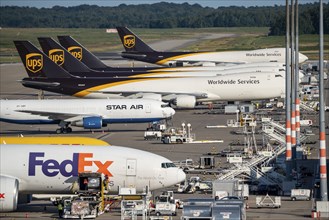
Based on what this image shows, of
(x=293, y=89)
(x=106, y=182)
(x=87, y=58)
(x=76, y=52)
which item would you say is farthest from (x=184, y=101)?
(x=106, y=182)

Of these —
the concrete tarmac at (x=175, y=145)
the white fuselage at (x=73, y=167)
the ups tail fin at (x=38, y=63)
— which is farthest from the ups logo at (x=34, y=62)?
the white fuselage at (x=73, y=167)

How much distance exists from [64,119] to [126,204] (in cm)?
3941

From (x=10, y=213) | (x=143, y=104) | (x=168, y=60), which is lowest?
(x=10, y=213)

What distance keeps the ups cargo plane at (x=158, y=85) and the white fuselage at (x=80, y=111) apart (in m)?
12.8

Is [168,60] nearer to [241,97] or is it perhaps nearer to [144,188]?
[241,97]

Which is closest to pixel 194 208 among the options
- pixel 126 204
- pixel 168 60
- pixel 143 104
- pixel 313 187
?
pixel 126 204

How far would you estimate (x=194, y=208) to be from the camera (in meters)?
42.4

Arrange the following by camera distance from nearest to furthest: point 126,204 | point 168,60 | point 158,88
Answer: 1. point 126,204
2. point 158,88
3. point 168,60

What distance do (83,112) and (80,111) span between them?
1.01 feet

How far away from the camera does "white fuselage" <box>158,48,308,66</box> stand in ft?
487

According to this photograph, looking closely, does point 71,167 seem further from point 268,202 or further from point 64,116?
point 64,116

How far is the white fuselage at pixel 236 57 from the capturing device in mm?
148375

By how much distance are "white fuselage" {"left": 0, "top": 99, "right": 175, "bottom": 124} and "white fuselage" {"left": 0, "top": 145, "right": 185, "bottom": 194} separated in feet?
114

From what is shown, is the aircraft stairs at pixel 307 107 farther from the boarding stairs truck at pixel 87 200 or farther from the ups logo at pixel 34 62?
the boarding stairs truck at pixel 87 200
